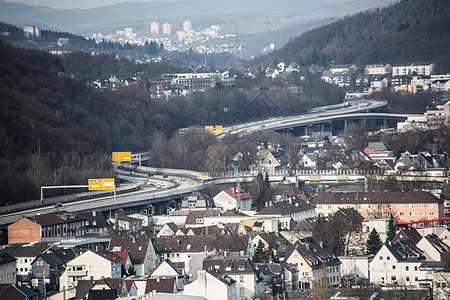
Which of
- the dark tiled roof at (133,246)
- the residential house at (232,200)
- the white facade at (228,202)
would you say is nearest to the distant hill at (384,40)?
the residential house at (232,200)

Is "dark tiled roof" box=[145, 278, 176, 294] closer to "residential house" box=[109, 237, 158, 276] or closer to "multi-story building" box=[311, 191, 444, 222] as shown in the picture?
"residential house" box=[109, 237, 158, 276]

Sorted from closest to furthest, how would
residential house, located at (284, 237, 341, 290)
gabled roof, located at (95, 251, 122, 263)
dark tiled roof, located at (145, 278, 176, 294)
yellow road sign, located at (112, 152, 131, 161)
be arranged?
dark tiled roof, located at (145, 278, 176, 294)
residential house, located at (284, 237, 341, 290)
gabled roof, located at (95, 251, 122, 263)
yellow road sign, located at (112, 152, 131, 161)

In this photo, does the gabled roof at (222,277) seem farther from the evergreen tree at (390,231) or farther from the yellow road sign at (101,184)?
the yellow road sign at (101,184)

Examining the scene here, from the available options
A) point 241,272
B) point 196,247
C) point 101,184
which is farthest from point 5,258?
point 101,184

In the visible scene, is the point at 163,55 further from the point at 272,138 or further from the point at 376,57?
the point at 272,138

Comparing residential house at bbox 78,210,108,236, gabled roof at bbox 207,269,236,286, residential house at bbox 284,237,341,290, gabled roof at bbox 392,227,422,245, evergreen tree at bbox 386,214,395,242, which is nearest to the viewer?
gabled roof at bbox 207,269,236,286

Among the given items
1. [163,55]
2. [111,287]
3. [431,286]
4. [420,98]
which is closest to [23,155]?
[111,287]

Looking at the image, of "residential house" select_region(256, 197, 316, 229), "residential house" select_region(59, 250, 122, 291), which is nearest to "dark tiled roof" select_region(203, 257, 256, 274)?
"residential house" select_region(59, 250, 122, 291)
